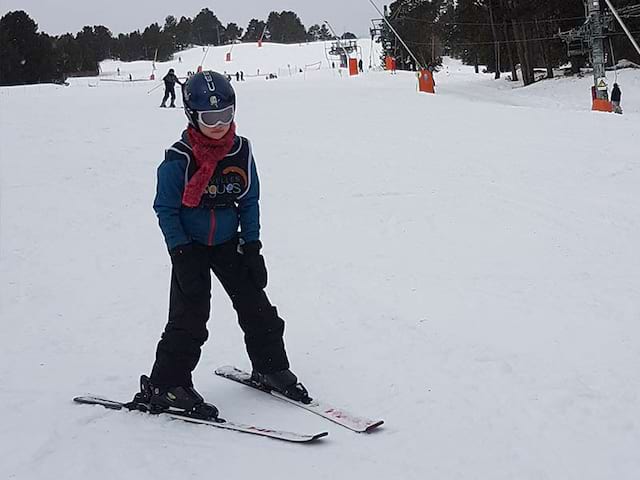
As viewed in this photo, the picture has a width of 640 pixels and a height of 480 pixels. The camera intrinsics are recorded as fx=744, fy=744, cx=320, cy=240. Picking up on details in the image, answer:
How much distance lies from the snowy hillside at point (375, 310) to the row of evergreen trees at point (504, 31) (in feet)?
84.5

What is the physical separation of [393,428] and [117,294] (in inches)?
167


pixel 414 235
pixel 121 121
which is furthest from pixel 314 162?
pixel 121 121

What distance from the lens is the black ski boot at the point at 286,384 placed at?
14.6ft

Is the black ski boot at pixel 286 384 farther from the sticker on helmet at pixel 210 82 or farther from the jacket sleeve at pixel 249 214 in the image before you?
the sticker on helmet at pixel 210 82

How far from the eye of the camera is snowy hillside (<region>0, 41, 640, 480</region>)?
3750 mm

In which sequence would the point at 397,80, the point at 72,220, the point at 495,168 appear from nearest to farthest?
1. the point at 72,220
2. the point at 495,168
3. the point at 397,80

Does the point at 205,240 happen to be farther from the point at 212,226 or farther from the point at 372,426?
the point at 372,426

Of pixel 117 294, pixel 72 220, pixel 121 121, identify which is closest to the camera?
pixel 117 294

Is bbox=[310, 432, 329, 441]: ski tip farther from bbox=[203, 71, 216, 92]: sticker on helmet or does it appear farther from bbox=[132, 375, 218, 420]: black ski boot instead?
bbox=[203, 71, 216, 92]: sticker on helmet

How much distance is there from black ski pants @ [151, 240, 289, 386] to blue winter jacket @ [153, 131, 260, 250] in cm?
11

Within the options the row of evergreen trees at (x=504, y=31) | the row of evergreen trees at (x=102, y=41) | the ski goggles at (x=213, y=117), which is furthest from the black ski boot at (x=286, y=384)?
the row of evergreen trees at (x=102, y=41)

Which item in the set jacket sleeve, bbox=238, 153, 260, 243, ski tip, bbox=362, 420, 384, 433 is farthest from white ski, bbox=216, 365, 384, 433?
jacket sleeve, bbox=238, 153, 260, 243

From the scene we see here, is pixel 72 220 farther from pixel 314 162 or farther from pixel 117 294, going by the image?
pixel 314 162

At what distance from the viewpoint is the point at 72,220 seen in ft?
35.4
